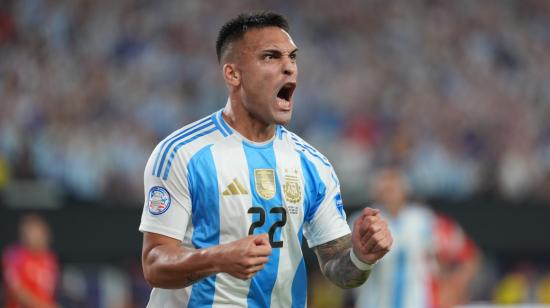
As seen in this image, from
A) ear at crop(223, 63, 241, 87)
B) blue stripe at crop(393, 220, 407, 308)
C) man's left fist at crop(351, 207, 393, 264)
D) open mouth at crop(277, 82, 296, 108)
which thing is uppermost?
ear at crop(223, 63, 241, 87)

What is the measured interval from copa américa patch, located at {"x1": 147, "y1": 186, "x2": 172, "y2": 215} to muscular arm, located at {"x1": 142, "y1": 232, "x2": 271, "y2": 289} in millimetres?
100

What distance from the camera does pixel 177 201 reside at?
3951mm

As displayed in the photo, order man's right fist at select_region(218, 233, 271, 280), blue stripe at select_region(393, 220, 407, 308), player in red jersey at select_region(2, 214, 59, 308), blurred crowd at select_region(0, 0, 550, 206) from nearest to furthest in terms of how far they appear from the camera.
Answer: man's right fist at select_region(218, 233, 271, 280)
blue stripe at select_region(393, 220, 407, 308)
player in red jersey at select_region(2, 214, 59, 308)
blurred crowd at select_region(0, 0, 550, 206)

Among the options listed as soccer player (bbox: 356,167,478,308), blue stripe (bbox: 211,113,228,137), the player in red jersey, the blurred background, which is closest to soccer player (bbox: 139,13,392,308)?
blue stripe (bbox: 211,113,228,137)

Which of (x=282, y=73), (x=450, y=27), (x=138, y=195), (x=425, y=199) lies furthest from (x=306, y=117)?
(x=282, y=73)

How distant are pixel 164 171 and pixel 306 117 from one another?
28.2ft

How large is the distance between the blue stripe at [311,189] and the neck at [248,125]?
0.65 ft

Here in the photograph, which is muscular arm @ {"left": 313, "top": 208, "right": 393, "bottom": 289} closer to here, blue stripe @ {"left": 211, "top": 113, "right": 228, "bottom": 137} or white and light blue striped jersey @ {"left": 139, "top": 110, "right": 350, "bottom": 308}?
white and light blue striped jersey @ {"left": 139, "top": 110, "right": 350, "bottom": 308}

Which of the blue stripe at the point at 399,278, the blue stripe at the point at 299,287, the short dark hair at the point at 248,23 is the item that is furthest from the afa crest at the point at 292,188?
the blue stripe at the point at 399,278

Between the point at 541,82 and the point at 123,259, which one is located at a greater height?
the point at 541,82

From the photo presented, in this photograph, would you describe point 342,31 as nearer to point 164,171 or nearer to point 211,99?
point 211,99

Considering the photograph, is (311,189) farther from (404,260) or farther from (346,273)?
(404,260)

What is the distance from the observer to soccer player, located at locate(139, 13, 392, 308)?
12.9ft

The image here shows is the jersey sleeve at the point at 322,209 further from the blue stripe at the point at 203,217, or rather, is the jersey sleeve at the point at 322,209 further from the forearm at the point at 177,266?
the forearm at the point at 177,266
